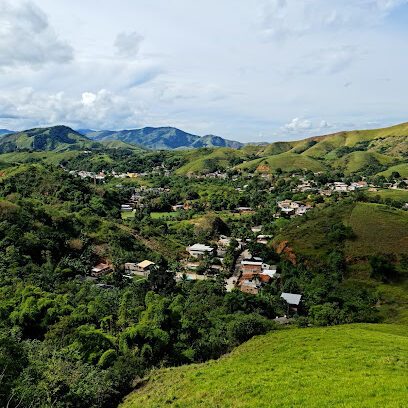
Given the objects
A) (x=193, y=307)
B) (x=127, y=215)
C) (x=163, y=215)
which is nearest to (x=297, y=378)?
(x=193, y=307)

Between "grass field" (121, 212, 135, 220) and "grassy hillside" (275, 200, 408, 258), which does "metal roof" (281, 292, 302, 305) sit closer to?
"grassy hillside" (275, 200, 408, 258)

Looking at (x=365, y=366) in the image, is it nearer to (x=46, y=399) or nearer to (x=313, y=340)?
(x=313, y=340)

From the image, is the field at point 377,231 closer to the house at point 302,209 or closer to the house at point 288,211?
the house at point 302,209

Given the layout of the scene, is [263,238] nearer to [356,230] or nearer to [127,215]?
[356,230]

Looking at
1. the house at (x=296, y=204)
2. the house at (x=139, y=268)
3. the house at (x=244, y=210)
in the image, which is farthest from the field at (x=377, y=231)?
the house at (x=244, y=210)

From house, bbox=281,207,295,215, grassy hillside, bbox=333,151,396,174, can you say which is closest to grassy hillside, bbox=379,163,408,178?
grassy hillside, bbox=333,151,396,174

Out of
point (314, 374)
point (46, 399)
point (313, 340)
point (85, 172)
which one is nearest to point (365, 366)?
point (314, 374)

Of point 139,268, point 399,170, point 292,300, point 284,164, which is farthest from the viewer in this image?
point 284,164
